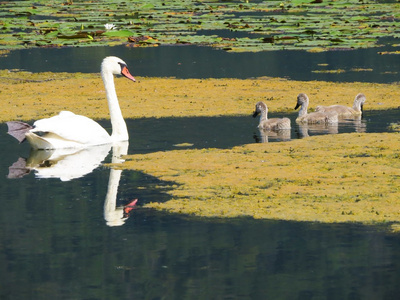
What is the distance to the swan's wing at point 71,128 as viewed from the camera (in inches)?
520

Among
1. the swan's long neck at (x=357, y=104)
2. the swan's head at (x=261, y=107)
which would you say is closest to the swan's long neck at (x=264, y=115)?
the swan's head at (x=261, y=107)

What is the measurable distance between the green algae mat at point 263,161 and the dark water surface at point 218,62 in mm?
2521

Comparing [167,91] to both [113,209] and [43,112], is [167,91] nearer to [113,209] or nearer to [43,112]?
[43,112]

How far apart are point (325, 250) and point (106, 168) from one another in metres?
4.48

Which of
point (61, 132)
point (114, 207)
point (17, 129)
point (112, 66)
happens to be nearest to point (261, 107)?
point (112, 66)

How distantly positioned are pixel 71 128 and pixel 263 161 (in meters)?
2.88

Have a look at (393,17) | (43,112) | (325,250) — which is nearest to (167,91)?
(43,112)

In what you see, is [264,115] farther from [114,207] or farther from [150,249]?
[150,249]

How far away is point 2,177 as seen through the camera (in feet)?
38.1

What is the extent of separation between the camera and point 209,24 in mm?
34781

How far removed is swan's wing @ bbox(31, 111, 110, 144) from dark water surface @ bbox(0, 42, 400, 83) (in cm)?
896

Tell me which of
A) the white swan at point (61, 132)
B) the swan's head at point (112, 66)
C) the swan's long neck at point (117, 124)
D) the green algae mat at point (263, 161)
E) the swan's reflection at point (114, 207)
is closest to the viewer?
the swan's reflection at point (114, 207)

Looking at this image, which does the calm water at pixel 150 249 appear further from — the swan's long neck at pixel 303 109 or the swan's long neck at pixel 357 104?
the swan's long neck at pixel 357 104

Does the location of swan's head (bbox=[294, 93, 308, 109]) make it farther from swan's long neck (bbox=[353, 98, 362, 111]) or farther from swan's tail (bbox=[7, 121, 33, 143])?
swan's tail (bbox=[7, 121, 33, 143])
